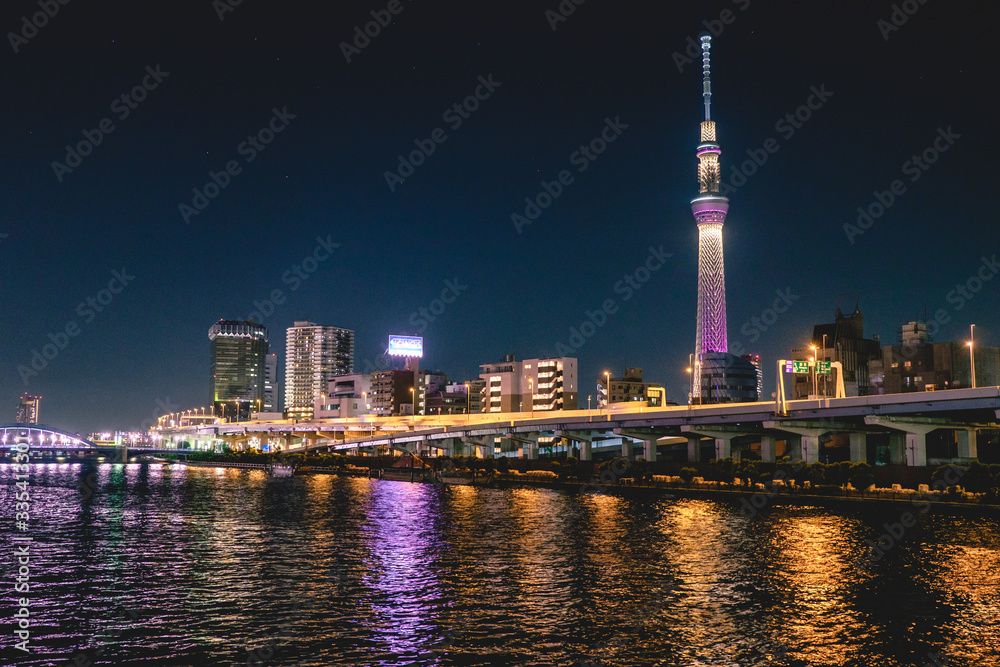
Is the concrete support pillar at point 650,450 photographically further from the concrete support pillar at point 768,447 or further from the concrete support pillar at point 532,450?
the concrete support pillar at point 532,450

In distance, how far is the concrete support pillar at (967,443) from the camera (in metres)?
87.4

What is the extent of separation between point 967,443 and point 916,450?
752 centimetres

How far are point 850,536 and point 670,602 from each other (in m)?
23.2

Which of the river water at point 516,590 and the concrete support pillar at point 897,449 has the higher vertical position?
the concrete support pillar at point 897,449

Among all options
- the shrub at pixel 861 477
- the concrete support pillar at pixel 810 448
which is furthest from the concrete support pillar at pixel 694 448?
the shrub at pixel 861 477

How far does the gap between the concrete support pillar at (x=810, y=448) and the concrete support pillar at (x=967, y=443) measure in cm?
1388

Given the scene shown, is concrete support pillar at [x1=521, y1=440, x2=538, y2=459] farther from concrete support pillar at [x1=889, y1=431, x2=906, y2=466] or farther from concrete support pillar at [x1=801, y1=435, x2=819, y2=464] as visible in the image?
concrete support pillar at [x1=889, y1=431, x2=906, y2=466]

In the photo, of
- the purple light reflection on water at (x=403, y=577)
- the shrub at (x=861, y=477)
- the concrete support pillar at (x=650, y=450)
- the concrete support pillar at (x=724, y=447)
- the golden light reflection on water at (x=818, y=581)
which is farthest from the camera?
the concrete support pillar at (x=650, y=450)

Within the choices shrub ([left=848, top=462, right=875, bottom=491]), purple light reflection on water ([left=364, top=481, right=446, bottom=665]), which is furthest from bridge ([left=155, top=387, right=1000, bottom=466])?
purple light reflection on water ([left=364, top=481, right=446, bottom=665])

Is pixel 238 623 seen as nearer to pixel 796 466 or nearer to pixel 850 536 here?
pixel 850 536

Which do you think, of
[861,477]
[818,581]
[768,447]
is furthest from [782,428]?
[818,581]

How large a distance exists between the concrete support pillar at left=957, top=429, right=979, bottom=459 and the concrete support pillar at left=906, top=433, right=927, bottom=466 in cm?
519

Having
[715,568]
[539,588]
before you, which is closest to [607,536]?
[715,568]

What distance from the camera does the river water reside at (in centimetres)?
2839
